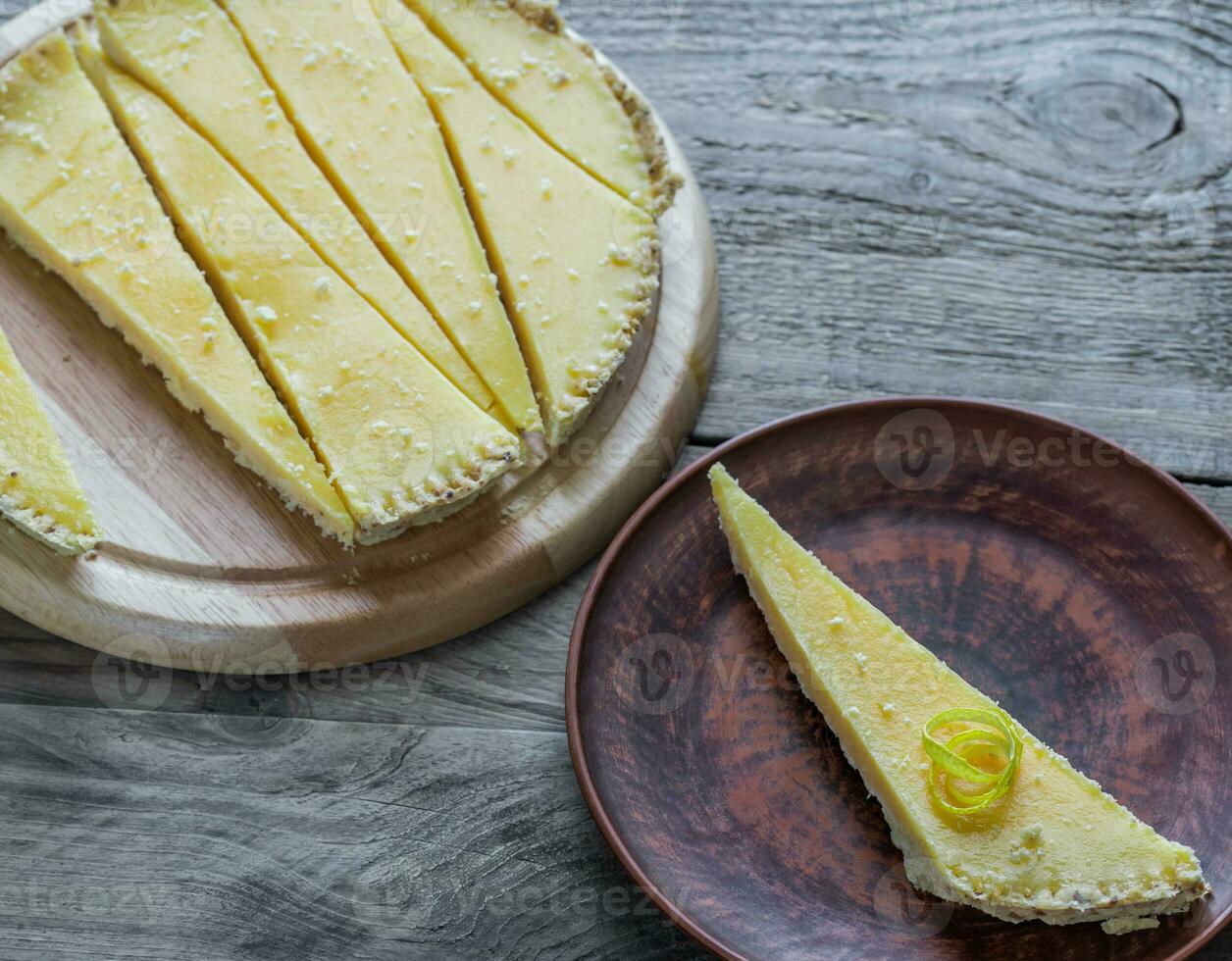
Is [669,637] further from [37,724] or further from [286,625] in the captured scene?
[37,724]

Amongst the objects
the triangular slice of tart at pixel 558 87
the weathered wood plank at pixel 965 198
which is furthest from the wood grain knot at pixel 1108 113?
the triangular slice of tart at pixel 558 87

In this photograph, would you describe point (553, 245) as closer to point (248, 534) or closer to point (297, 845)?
point (248, 534)

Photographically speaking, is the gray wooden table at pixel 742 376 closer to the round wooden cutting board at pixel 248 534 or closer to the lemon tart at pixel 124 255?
the round wooden cutting board at pixel 248 534

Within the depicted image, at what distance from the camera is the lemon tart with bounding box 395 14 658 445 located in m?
2.52

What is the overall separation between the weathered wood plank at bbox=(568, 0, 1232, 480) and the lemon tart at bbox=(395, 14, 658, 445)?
0.39 metres

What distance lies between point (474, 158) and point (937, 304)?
114 centimetres

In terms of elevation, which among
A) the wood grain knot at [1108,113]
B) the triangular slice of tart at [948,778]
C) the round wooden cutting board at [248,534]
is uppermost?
the wood grain knot at [1108,113]

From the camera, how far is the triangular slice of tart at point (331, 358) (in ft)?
7.93

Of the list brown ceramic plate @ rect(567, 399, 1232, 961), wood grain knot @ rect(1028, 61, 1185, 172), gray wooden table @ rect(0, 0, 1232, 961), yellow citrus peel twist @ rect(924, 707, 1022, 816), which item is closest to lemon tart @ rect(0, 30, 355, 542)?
gray wooden table @ rect(0, 0, 1232, 961)

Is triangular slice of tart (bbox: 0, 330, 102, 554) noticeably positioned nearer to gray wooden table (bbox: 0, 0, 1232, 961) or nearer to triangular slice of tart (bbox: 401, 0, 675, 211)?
gray wooden table (bbox: 0, 0, 1232, 961)

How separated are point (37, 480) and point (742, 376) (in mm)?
1528

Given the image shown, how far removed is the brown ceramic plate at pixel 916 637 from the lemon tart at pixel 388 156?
51 cm

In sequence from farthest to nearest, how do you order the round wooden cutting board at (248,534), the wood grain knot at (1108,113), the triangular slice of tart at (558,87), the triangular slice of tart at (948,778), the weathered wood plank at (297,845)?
the wood grain knot at (1108,113), the triangular slice of tart at (558,87), the round wooden cutting board at (248,534), the weathered wood plank at (297,845), the triangular slice of tart at (948,778)

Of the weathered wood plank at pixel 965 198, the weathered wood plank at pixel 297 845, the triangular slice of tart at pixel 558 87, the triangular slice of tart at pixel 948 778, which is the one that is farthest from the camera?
A: the weathered wood plank at pixel 965 198
